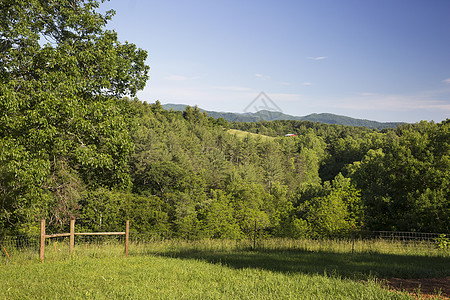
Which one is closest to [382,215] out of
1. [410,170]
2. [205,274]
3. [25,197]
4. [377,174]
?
[410,170]

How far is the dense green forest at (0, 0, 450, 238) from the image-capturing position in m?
12.1

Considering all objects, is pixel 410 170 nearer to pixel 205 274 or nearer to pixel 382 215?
pixel 382 215

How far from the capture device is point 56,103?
11570 millimetres

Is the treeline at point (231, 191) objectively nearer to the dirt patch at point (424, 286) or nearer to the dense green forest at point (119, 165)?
the dense green forest at point (119, 165)

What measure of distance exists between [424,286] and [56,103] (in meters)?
12.0

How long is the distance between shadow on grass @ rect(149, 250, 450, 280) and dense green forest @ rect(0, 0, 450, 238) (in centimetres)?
556

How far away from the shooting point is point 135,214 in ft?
169

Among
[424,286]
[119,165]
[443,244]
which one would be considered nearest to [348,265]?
[424,286]

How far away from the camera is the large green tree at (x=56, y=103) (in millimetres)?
11445

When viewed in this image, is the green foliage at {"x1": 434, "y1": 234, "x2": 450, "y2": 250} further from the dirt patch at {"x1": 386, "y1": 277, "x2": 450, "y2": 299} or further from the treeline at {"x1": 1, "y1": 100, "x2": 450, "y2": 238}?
the dirt patch at {"x1": 386, "y1": 277, "x2": 450, "y2": 299}

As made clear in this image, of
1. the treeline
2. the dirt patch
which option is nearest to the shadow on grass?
the dirt patch

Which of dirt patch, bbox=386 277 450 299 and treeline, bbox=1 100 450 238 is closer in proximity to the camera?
dirt patch, bbox=386 277 450 299

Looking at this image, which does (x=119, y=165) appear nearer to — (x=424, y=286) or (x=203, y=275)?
(x=203, y=275)

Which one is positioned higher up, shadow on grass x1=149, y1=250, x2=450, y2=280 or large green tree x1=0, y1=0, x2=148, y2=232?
large green tree x1=0, y1=0, x2=148, y2=232
